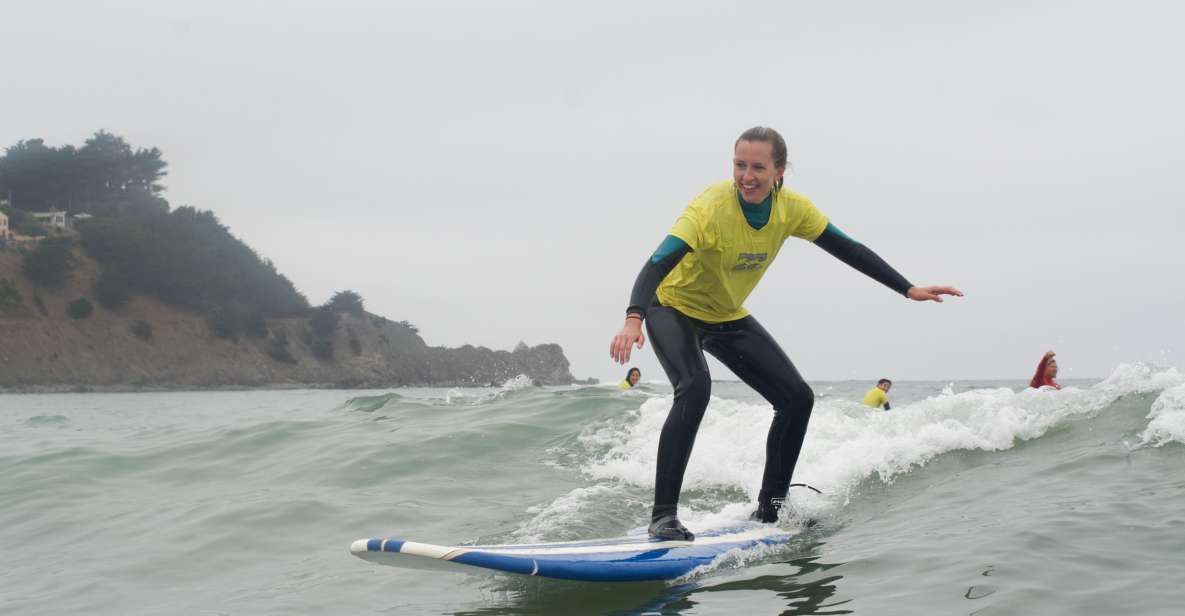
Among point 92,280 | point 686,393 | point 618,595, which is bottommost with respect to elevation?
point 618,595

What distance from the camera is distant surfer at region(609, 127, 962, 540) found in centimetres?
598

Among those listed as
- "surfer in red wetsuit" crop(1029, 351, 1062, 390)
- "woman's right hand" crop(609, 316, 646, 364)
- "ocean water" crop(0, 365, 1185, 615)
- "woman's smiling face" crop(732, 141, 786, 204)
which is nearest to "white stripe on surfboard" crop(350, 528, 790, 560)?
"ocean water" crop(0, 365, 1185, 615)

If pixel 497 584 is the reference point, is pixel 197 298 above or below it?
above

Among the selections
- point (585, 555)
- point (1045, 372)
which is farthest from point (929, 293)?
point (1045, 372)

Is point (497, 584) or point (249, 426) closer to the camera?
point (497, 584)

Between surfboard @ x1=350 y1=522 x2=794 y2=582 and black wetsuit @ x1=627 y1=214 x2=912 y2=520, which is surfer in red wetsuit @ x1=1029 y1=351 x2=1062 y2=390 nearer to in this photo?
black wetsuit @ x1=627 y1=214 x2=912 y2=520

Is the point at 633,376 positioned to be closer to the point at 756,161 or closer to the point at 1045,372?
the point at 1045,372

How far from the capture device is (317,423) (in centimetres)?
1407

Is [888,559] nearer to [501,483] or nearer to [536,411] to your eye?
[501,483]

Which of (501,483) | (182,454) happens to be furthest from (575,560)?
(182,454)

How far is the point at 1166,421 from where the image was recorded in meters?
8.26

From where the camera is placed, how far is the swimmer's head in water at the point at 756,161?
5980 mm

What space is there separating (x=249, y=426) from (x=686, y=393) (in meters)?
8.98

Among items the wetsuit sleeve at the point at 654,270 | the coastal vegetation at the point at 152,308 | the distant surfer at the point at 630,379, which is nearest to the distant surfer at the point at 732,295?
the wetsuit sleeve at the point at 654,270
